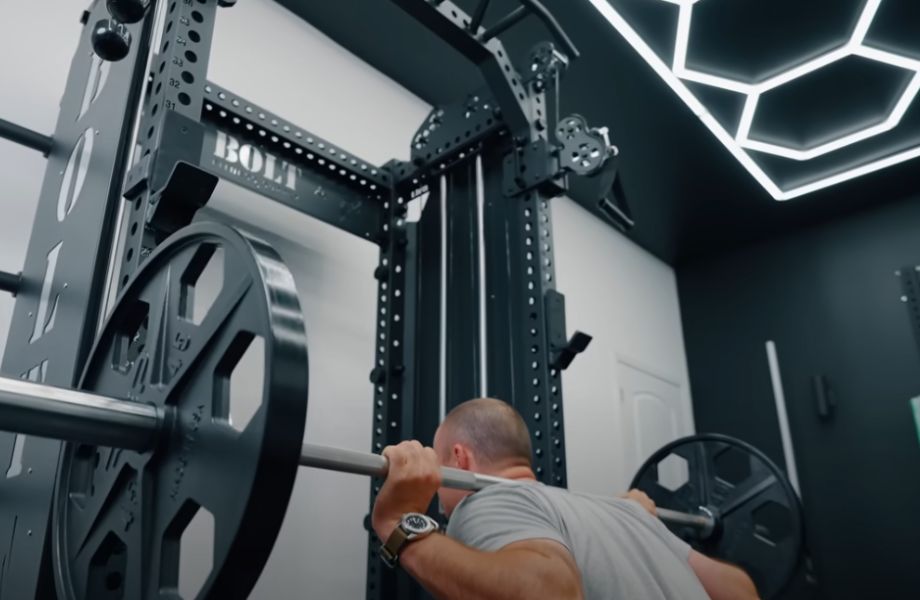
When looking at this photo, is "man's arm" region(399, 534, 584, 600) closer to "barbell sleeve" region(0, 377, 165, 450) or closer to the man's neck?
the man's neck

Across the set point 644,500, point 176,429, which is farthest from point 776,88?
point 176,429

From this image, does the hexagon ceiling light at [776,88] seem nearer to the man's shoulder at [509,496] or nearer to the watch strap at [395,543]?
the man's shoulder at [509,496]

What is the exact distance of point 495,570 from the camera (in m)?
0.94

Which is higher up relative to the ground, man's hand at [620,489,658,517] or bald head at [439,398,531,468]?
bald head at [439,398,531,468]

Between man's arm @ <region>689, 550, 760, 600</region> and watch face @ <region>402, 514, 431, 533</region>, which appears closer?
watch face @ <region>402, 514, 431, 533</region>

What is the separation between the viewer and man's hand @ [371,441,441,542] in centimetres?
104

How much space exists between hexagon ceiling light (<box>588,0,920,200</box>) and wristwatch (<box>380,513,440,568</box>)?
1.91 m

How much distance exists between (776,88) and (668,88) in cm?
51

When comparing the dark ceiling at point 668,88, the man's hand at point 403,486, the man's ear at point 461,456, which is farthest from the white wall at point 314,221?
the man's hand at point 403,486

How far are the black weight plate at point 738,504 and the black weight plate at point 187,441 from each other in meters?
1.76

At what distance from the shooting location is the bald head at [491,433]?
1356mm

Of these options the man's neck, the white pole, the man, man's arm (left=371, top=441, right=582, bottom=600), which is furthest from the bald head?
the white pole

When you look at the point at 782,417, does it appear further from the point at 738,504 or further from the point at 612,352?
the point at 738,504

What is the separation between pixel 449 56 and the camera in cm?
264
